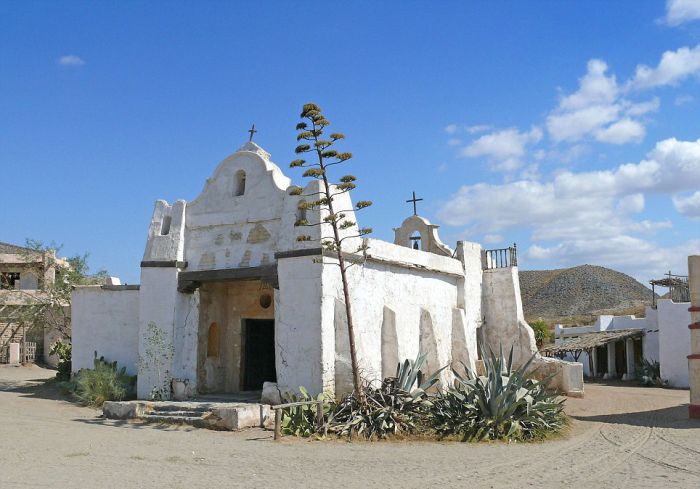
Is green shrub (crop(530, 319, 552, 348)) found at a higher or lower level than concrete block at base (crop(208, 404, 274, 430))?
higher

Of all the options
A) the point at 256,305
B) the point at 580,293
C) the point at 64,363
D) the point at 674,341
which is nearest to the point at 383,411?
the point at 256,305

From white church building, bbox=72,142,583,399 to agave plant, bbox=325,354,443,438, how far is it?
0.97 m

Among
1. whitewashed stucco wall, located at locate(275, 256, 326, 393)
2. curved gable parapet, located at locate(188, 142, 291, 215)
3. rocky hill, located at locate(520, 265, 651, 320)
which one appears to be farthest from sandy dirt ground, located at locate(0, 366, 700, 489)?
rocky hill, located at locate(520, 265, 651, 320)

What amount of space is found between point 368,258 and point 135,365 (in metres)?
7.42

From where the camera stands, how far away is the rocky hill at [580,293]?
60.9 m

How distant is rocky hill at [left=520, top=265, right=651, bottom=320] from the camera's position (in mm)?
60906

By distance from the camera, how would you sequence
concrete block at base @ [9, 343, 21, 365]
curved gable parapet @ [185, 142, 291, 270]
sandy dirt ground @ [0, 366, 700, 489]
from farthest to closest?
1. concrete block at base @ [9, 343, 21, 365]
2. curved gable parapet @ [185, 142, 291, 270]
3. sandy dirt ground @ [0, 366, 700, 489]

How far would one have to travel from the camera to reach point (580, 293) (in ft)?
211

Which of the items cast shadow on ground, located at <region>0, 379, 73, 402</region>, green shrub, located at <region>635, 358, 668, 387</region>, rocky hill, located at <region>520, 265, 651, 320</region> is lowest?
green shrub, located at <region>635, 358, 668, 387</region>

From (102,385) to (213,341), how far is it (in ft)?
9.59

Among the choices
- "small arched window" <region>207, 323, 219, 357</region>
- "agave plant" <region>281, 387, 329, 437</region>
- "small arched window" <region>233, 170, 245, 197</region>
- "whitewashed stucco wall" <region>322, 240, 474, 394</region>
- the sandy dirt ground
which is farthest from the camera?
"small arched window" <region>207, 323, 219, 357</region>

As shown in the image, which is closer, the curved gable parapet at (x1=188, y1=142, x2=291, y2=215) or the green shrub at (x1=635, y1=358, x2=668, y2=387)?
the curved gable parapet at (x1=188, y1=142, x2=291, y2=215)

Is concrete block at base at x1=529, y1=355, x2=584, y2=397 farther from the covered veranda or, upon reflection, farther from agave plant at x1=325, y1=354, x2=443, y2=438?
the covered veranda

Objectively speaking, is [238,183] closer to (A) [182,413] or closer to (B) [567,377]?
(A) [182,413]
